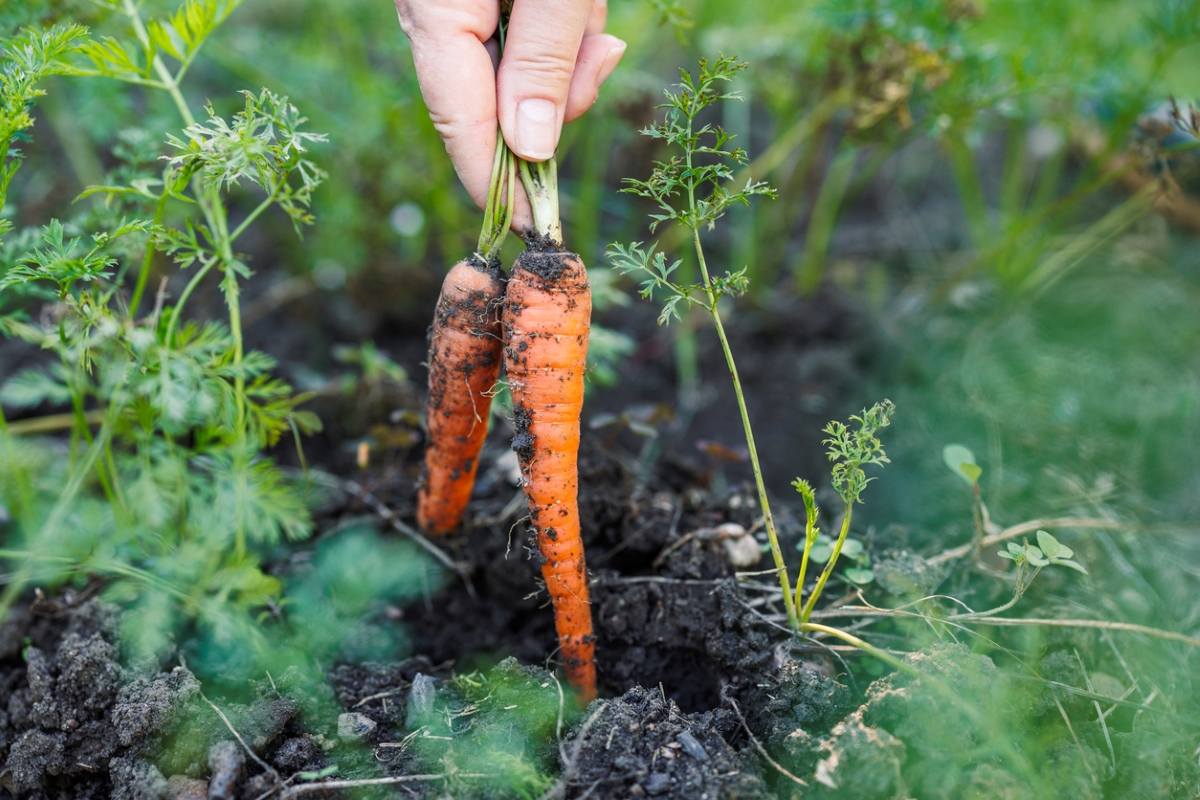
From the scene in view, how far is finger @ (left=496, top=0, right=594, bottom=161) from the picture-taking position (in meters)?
1.45

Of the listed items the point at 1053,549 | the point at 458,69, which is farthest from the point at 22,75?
the point at 1053,549

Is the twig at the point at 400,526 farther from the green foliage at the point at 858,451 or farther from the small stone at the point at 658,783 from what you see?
the green foliage at the point at 858,451

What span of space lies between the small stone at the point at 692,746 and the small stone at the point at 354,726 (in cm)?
59

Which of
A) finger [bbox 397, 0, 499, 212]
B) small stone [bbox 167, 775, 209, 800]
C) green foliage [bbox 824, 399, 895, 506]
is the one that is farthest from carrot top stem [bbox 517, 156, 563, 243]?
small stone [bbox 167, 775, 209, 800]

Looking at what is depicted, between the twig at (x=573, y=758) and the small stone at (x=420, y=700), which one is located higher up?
the twig at (x=573, y=758)

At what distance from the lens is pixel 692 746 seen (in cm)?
132

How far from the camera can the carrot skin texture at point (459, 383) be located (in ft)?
5.04

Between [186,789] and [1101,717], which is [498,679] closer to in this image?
[186,789]

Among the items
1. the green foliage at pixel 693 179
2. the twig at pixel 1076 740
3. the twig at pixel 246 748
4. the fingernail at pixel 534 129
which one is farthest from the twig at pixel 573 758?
the fingernail at pixel 534 129

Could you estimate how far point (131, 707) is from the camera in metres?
1.36

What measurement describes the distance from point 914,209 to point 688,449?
2102 millimetres

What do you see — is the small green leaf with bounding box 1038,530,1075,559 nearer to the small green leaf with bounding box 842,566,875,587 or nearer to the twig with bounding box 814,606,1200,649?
the twig with bounding box 814,606,1200,649

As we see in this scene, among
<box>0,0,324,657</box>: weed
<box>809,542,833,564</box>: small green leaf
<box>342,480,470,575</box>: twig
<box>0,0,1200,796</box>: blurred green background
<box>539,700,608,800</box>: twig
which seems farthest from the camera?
<box>0,0,1200,796</box>: blurred green background

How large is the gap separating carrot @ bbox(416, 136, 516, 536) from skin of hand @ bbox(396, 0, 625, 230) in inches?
2.3
